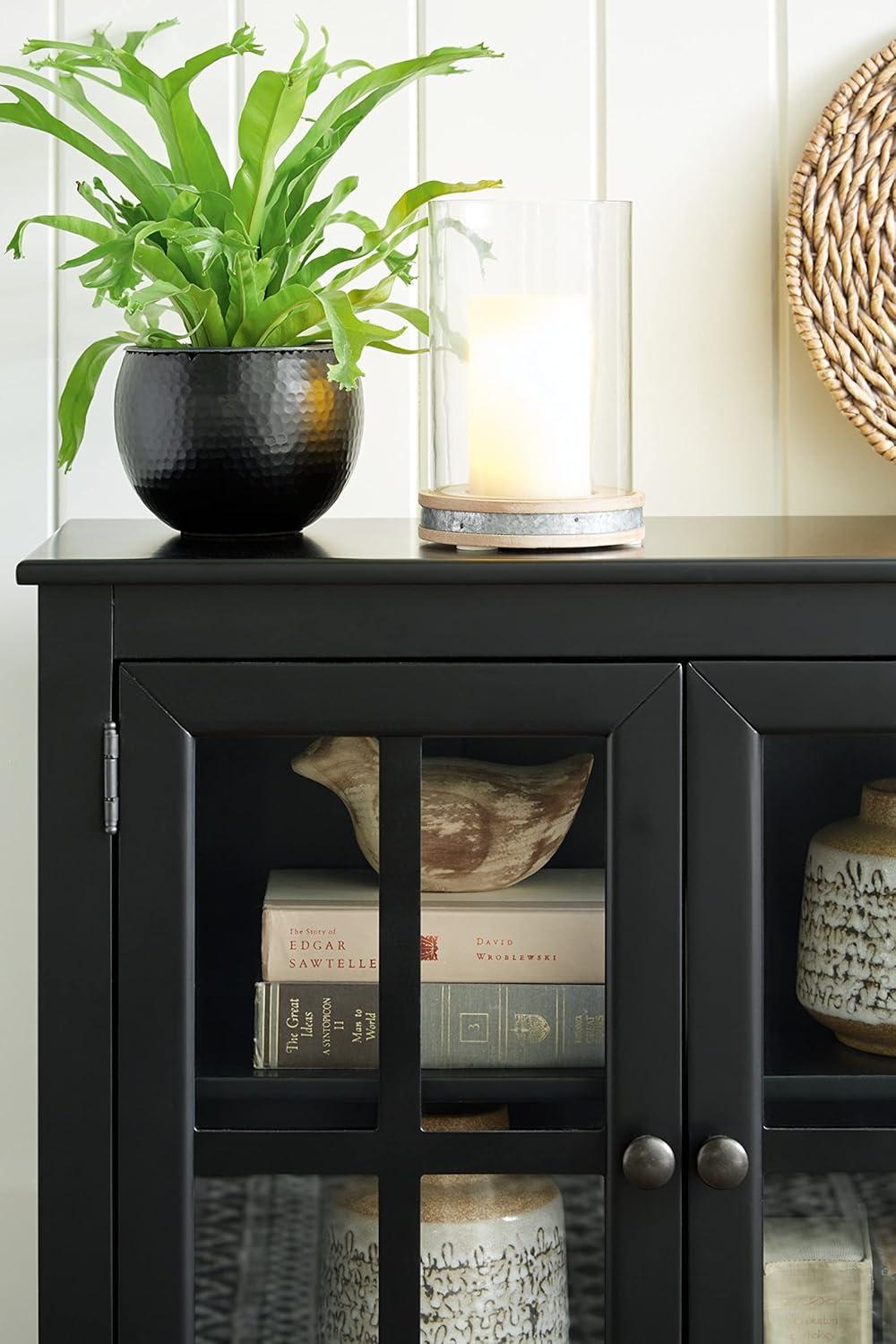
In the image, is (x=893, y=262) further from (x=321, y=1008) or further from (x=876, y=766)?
(x=321, y=1008)

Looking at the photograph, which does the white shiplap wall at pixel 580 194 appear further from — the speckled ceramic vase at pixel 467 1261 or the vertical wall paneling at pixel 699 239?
the speckled ceramic vase at pixel 467 1261

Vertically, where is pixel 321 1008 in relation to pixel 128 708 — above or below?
below

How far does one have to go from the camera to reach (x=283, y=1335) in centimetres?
86

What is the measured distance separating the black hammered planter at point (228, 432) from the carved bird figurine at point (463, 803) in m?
0.17

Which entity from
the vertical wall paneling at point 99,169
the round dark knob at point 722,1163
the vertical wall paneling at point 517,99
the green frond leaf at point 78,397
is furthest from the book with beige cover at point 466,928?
the vertical wall paneling at point 517,99

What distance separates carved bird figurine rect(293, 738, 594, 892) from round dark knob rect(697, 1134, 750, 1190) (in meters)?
0.18

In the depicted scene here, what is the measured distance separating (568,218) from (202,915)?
1.55 ft

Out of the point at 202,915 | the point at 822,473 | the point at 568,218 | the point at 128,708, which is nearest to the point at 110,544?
the point at 128,708

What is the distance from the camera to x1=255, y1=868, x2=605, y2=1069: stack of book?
0.84 metres

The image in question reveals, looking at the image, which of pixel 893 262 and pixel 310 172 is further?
pixel 893 262

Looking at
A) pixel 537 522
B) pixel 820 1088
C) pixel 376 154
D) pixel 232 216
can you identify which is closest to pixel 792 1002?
pixel 820 1088

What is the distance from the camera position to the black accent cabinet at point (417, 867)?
821 millimetres

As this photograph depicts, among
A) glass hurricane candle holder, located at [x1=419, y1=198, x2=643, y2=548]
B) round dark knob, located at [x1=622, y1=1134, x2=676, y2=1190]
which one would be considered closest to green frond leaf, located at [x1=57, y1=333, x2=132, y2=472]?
glass hurricane candle holder, located at [x1=419, y1=198, x2=643, y2=548]

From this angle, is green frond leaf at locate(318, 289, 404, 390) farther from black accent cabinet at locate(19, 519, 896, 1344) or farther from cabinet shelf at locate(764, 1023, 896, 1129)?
cabinet shelf at locate(764, 1023, 896, 1129)
